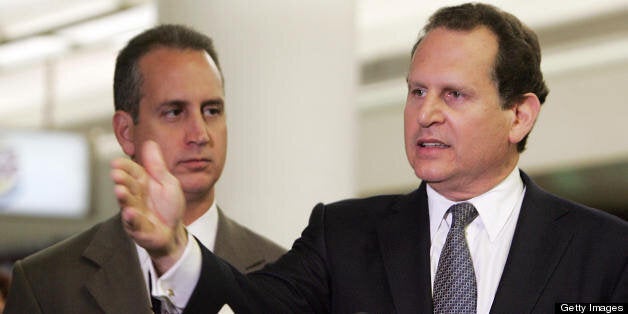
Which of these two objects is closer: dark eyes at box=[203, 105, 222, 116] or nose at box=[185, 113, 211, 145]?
nose at box=[185, 113, 211, 145]

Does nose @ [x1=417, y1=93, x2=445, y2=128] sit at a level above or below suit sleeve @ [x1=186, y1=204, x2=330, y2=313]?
above

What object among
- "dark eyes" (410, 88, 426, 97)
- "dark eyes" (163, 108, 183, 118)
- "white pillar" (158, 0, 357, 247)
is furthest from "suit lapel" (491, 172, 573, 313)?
"white pillar" (158, 0, 357, 247)

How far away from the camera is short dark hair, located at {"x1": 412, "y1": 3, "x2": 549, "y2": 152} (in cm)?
285

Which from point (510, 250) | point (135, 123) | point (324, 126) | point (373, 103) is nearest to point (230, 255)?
point (135, 123)

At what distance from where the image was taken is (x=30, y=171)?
11219 mm

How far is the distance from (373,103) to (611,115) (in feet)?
9.62

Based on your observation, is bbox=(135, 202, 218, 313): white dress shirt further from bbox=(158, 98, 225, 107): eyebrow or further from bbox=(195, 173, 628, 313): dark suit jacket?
bbox=(158, 98, 225, 107): eyebrow

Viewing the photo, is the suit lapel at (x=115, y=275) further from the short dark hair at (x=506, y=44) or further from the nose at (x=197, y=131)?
the short dark hair at (x=506, y=44)

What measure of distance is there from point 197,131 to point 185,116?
95mm

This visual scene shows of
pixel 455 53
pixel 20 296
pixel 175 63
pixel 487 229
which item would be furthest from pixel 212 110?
pixel 487 229

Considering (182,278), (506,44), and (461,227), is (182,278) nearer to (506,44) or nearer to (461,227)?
(461,227)

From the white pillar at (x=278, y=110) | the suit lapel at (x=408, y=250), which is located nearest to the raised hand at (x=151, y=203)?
the suit lapel at (x=408, y=250)

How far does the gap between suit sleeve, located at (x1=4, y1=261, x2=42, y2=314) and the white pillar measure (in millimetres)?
1607

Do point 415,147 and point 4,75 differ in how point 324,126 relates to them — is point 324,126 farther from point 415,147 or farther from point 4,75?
point 4,75
